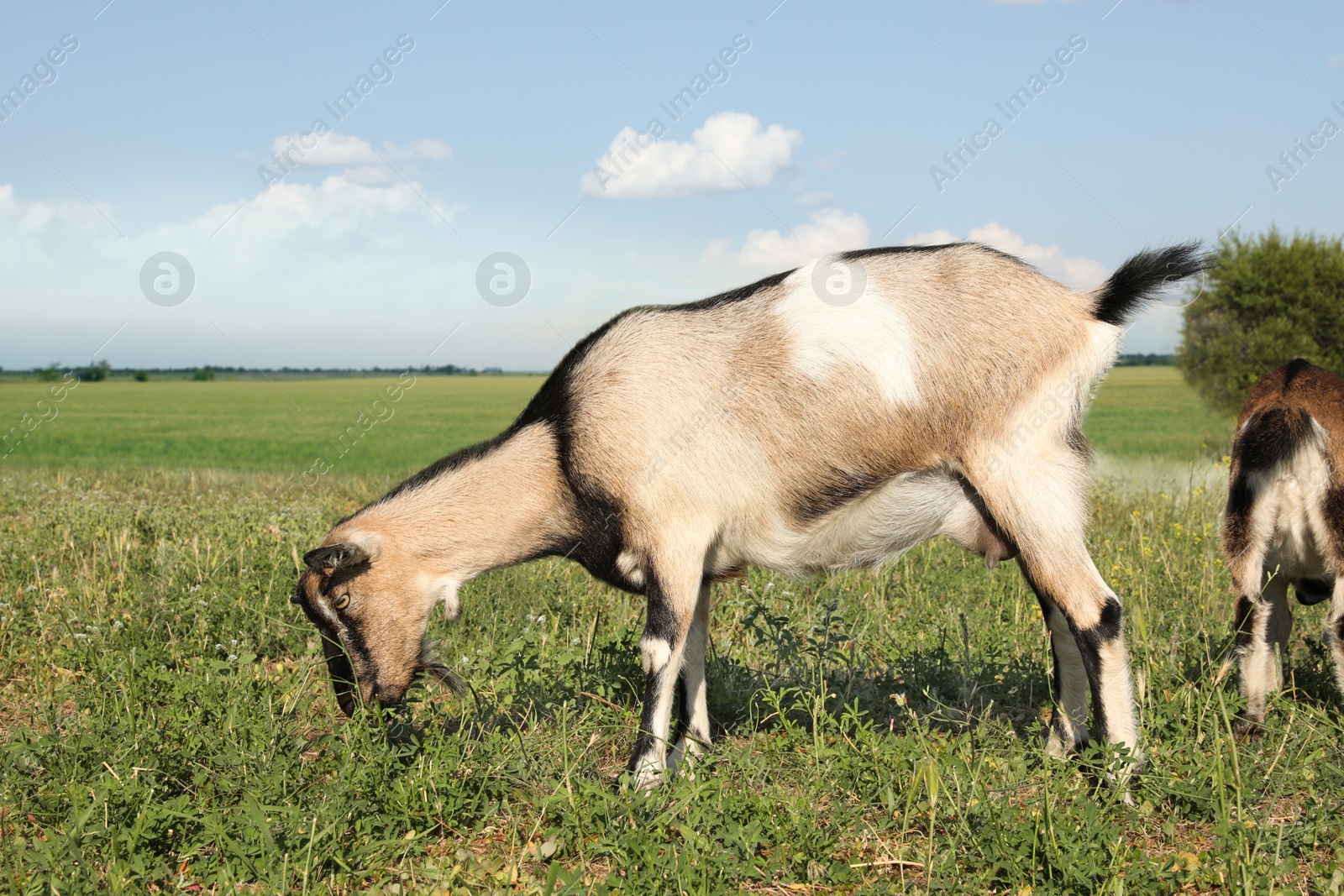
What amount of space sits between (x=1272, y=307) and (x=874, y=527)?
2379 centimetres

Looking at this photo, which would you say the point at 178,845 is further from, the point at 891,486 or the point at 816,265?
the point at 816,265

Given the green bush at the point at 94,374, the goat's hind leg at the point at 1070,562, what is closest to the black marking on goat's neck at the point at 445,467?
the goat's hind leg at the point at 1070,562

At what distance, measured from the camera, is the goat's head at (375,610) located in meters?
4.29

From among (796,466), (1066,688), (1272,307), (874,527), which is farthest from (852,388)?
(1272,307)

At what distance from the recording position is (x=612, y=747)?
177 inches

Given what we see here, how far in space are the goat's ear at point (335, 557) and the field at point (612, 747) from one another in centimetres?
56

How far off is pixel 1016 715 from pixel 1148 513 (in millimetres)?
4424

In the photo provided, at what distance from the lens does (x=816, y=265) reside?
4.35 metres

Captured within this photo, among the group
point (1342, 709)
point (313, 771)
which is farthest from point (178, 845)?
point (1342, 709)

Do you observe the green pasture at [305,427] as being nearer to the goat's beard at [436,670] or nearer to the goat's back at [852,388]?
the goat's beard at [436,670]

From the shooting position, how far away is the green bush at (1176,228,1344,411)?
22.8m

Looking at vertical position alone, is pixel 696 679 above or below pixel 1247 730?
above

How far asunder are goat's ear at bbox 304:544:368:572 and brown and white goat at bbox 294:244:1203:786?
1cm

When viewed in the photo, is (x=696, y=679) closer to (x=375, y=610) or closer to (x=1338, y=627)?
(x=375, y=610)
